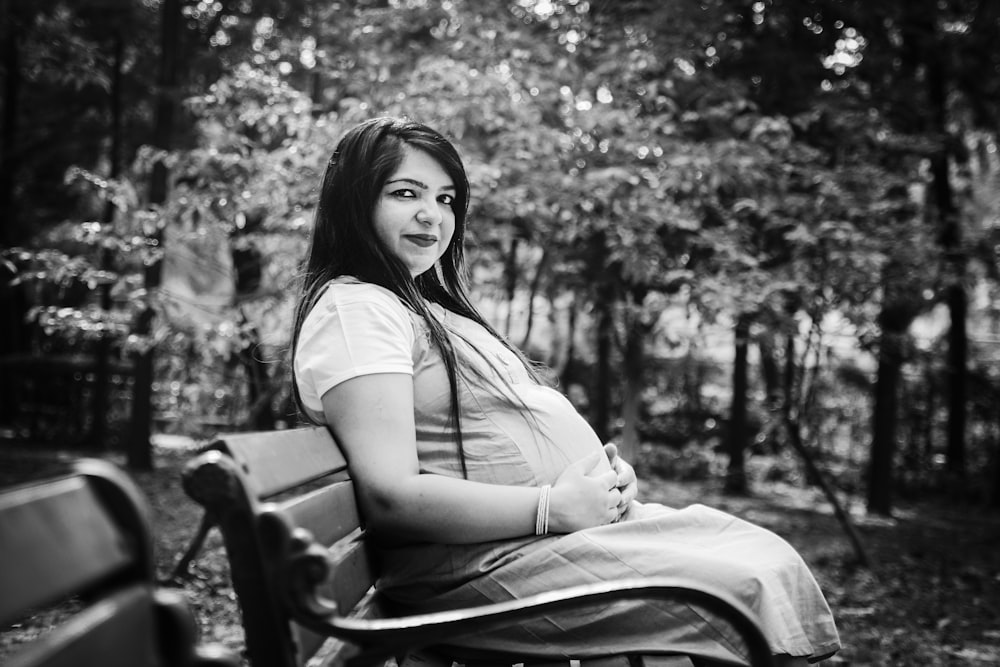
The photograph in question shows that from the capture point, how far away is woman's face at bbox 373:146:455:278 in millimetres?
2199

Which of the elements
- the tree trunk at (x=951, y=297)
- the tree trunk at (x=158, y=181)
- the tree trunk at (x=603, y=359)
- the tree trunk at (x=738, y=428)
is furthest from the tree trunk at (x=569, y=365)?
the tree trunk at (x=158, y=181)

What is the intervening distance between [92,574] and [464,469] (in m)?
1.10

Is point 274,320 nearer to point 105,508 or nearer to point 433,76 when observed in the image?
point 433,76

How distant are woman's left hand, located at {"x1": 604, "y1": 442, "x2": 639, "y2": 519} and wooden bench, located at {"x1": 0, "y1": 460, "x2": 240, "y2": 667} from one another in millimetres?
1200

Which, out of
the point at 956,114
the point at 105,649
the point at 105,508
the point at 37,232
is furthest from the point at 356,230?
the point at 37,232

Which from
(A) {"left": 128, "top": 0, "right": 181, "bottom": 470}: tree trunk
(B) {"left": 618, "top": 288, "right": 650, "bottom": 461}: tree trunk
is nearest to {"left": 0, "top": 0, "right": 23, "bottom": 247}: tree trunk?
(A) {"left": 128, "top": 0, "right": 181, "bottom": 470}: tree trunk

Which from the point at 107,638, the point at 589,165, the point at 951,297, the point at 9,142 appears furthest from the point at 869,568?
the point at 9,142

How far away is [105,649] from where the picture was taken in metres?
0.87

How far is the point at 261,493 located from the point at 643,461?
9.94 metres

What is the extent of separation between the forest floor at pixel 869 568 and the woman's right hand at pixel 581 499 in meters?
2.63

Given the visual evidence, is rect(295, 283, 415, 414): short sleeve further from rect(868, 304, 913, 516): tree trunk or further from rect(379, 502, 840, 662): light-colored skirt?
rect(868, 304, 913, 516): tree trunk

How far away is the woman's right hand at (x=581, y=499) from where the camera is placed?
6.02 feet

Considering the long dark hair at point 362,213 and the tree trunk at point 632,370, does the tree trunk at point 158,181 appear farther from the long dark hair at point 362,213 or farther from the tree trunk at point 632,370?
the long dark hair at point 362,213

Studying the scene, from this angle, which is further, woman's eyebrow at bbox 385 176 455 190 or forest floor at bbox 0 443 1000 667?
forest floor at bbox 0 443 1000 667
